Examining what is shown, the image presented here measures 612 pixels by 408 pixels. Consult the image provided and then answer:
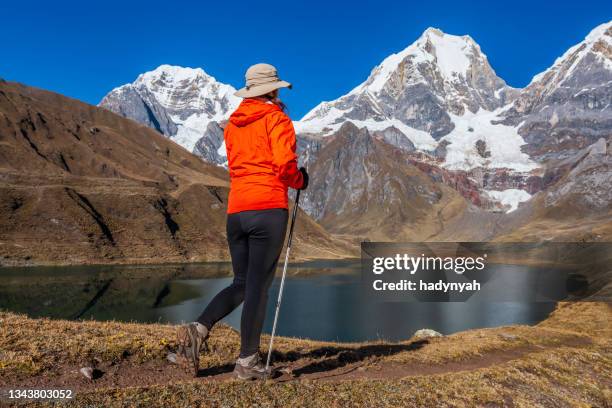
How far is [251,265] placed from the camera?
25.8 ft

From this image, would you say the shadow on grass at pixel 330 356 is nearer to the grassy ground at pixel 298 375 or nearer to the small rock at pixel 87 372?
the grassy ground at pixel 298 375

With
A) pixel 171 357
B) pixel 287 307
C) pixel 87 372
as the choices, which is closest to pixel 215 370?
pixel 171 357

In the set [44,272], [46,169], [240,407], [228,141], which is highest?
[46,169]

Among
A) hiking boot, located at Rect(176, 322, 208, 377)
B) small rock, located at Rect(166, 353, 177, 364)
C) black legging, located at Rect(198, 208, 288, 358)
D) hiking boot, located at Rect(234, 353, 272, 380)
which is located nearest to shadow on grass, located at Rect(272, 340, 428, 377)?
hiking boot, located at Rect(234, 353, 272, 380)

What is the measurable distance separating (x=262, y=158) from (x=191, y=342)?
10.7ft

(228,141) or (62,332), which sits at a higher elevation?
(228,141)

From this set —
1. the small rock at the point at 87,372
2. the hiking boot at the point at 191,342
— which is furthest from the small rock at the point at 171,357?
the small rock at the point at 87,372

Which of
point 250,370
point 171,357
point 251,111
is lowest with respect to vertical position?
point 171,357

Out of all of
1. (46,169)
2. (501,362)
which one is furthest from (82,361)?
(46,169)

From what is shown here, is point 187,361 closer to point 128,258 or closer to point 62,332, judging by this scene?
point 62,332

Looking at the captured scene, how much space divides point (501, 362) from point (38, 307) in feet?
215

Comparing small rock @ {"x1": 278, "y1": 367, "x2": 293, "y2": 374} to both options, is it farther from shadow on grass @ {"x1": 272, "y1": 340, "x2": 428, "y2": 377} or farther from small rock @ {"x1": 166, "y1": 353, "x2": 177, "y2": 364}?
small rock @ {"x1": 166, "y1": 353, "x2": 177, "y2": 364}

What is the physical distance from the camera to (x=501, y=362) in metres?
12.6

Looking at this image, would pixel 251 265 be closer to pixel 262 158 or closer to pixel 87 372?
pixel 262 158
